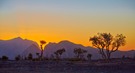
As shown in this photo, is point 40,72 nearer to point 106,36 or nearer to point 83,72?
point 83,72

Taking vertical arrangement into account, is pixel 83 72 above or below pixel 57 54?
below

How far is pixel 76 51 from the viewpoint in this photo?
98.3m

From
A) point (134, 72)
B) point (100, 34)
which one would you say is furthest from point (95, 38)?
point (134, 72)

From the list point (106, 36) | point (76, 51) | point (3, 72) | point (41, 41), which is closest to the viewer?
point (3, 72)

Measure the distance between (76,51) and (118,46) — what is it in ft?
60.3

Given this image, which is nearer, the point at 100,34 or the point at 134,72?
the point at 134,72

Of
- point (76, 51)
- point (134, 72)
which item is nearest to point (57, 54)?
point (76, 51)

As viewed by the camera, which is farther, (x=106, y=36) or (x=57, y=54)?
(x=57, y=54)

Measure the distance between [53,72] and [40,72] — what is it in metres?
1.39

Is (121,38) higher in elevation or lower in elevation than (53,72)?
higher

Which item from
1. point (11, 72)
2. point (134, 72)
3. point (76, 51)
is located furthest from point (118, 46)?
point (11, 72)

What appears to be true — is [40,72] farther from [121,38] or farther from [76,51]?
[76,51]

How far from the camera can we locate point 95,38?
273ft

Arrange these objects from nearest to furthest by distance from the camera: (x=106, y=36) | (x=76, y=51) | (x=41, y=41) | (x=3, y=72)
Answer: (x=3, y=72)
(x=106, y=36)
(x=41, y=41)
(x=76, y=51)
